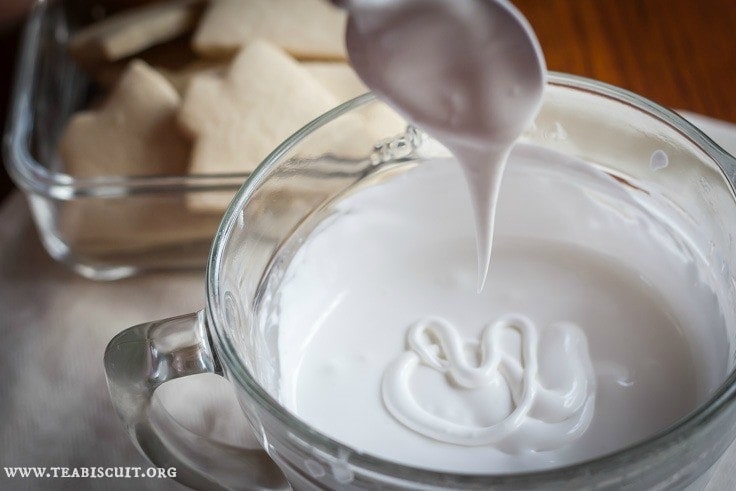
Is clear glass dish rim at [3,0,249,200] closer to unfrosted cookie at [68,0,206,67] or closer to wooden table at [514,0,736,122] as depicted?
unfrosted cookie at [68,0,206,67]

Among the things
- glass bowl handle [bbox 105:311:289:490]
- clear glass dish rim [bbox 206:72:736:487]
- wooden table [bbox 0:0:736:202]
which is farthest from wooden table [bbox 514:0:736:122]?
glass bowl handle [bbox 105:311:289:490]

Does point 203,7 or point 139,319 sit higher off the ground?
point 203,7

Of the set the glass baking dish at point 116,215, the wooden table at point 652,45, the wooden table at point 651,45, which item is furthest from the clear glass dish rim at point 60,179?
the wooden table at point 652,45

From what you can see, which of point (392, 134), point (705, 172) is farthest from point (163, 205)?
point (705, 172)

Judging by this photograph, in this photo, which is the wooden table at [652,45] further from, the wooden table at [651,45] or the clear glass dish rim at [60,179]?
the clear glass dish rim at [60,179]

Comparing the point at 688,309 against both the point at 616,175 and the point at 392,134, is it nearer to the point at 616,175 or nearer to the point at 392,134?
the point at 616,175

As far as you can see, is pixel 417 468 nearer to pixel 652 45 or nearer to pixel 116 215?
pixel 116 215
